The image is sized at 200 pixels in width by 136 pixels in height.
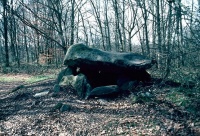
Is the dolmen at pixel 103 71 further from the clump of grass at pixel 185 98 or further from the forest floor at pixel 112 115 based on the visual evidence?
the clump of grass at pixel 185 98

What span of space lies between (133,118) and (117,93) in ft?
7.91

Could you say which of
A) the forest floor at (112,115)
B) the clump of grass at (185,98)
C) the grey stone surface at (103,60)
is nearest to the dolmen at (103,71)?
the grey stone surface at (103,60)

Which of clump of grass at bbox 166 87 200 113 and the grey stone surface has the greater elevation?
the grey stone surface

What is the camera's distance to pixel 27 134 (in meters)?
6.12

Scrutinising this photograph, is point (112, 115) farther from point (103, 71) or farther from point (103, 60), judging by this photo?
point (103, 71)

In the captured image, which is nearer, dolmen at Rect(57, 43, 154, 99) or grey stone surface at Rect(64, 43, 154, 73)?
dolmen at Rect(57, 43, 154, 99)

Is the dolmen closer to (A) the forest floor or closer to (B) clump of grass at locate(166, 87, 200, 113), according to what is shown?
(A) the forest floor

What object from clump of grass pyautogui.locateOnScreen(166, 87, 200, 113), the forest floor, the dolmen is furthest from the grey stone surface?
clump of grass pyautogui.locateOnScreen(166, 87, 200, 113)

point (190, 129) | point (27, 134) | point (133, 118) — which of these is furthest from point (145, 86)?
point (27, 134)

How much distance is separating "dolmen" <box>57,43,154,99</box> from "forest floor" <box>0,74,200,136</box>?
0.49m

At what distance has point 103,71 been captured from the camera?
9922mm

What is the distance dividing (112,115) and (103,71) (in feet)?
11.2

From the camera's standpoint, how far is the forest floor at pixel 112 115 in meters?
5.67

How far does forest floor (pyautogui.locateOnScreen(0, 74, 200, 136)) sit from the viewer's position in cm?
567
